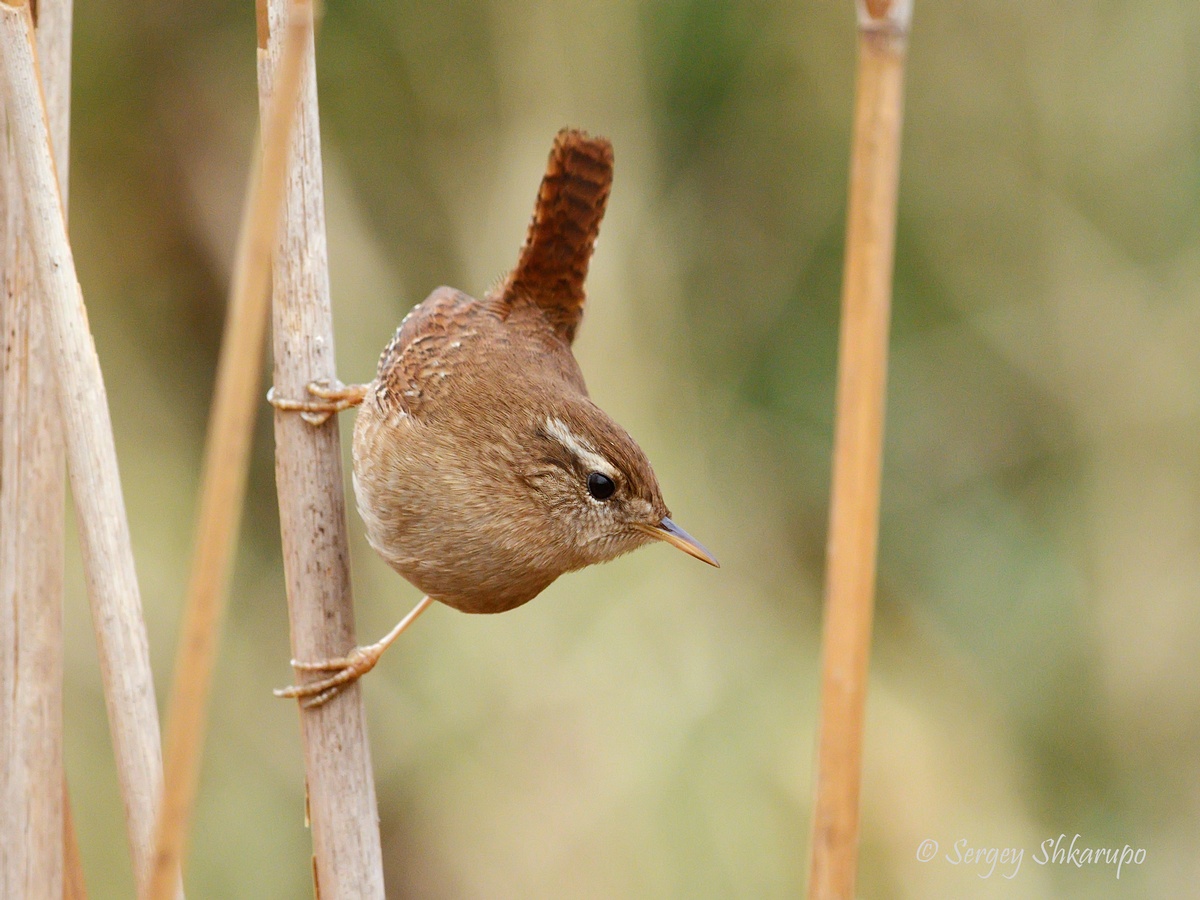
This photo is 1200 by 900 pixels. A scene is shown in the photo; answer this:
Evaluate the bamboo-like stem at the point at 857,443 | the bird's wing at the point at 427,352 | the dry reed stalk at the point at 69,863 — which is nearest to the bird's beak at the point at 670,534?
the bird's wing at the point at 427,352

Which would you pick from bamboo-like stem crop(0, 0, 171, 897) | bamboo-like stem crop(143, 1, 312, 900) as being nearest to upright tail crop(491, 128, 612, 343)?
bamboo-like stem crop(0, 0, 171, 897)

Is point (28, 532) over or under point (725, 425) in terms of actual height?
under

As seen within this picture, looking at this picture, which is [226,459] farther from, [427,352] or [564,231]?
[564,231]

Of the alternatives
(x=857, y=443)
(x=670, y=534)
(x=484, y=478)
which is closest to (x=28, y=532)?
(x=484, y=478)

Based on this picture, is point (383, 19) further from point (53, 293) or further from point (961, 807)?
point (961, 807)

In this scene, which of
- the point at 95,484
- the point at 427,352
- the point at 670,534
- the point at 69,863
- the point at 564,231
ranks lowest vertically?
the point at 69,863

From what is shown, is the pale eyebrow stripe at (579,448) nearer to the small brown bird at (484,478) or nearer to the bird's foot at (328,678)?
the small brown bird at (484,478)

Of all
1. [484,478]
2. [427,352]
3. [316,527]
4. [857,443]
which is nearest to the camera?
[857,443]
